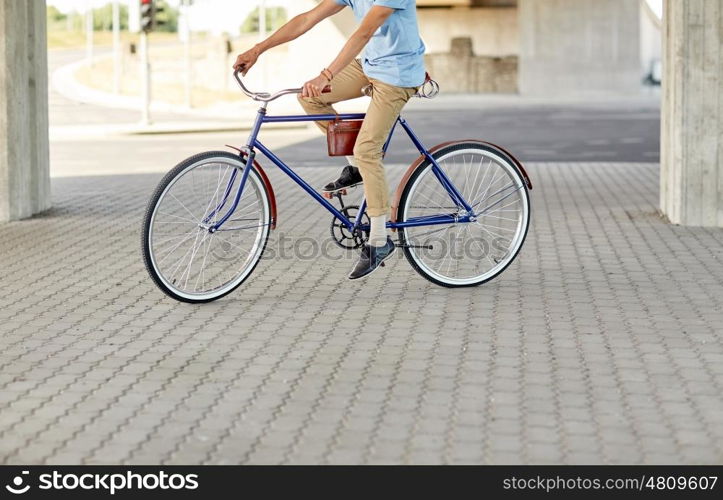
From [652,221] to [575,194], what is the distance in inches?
92.5

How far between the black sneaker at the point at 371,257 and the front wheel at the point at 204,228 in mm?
525

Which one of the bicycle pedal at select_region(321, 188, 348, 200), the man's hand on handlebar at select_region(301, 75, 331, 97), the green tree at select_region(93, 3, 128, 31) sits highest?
the green tree at select_region(93, 3, 128, 31)

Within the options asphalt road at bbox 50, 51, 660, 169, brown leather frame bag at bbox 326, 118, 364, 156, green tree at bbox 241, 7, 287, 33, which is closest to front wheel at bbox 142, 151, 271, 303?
brown leather frame bag at bbox 326, 118, 364, 156

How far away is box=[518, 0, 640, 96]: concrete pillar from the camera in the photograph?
159ft

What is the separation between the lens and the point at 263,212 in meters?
7.37

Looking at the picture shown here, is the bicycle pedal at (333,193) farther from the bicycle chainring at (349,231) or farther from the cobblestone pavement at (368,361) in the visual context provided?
the cobblestone pavement at (368,361)

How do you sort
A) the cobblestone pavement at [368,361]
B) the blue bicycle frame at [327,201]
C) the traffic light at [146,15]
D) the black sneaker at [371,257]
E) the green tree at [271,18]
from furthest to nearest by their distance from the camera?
1. the green tree at [271,18]
2. the traffic light at [146,15]
3. the black sneaker at [371,257]
4. the blue bicycle frame at [327,201]
5. the cobblestone pavement at [368,361]

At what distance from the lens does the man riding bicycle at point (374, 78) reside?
7.21 meters

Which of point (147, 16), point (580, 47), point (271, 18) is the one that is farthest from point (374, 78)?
point (271, 18)

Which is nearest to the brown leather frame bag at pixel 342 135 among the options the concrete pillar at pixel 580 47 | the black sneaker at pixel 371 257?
the black sneaker at pixel 371 257

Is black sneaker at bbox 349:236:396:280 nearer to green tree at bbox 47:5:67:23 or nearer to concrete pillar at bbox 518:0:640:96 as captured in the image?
concrete pillar at bbox 518:0:640:96

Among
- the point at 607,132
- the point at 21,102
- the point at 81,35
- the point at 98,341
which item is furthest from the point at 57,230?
the point at 81,35
